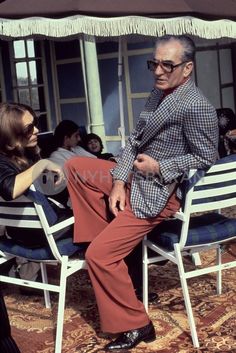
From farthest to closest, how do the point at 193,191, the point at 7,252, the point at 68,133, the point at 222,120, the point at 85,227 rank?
the point at 222,120
the point at 68,133
the point at 7,252
the point at 85,227
the point at 193,191

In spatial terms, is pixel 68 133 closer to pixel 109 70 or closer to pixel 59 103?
pixel 109 70

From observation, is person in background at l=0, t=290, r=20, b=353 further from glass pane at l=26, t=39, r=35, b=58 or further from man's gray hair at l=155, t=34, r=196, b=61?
glass pane at l=26, t=39, r=35, b=58

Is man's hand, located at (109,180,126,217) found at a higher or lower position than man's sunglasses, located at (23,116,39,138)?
lower

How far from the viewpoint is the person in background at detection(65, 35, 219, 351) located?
2785 mm

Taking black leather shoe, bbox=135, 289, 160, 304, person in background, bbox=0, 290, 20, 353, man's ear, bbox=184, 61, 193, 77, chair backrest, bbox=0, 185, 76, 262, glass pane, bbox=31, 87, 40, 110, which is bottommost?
black leather shoe, bbox=135, 289, 160, 304

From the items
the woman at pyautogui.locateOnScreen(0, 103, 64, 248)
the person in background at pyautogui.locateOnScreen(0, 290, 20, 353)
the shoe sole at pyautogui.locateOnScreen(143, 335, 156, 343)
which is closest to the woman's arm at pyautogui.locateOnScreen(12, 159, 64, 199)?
the woman at pyautogui.locateOnScreen(0, 103, 64, 248)

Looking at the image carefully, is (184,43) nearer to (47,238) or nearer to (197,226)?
(197,226)

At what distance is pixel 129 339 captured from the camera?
2.84 metres

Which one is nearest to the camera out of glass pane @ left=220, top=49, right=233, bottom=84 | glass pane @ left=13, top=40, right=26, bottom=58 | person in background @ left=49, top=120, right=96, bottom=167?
person in background @ left=49, top=120, right=96, bottom=167

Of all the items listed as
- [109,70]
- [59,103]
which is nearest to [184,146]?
[109,70]

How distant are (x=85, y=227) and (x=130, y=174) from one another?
41cm

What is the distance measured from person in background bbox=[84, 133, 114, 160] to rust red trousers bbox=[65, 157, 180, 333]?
8.84 feet

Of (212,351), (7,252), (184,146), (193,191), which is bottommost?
(212,351)

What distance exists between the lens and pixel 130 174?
10.2 feet
